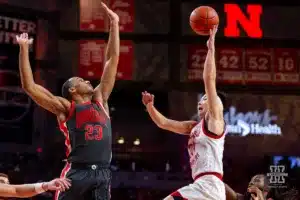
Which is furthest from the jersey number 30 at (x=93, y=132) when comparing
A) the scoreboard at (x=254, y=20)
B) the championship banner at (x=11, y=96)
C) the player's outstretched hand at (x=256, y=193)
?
the scoreboard at (x=254, y=20)

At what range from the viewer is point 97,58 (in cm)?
1546

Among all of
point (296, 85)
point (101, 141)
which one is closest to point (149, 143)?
point (296, 85)

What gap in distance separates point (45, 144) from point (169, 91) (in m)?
3.32

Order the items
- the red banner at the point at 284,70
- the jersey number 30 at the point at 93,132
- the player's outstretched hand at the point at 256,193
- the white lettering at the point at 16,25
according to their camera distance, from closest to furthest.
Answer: the jersey number 30 at the point at 93,132 → the player's outstretched hand at the point at 256,193 → the white lettering at the point at 16,25 → the red banner at the point at 284,70

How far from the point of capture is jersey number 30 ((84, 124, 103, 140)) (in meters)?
6.05

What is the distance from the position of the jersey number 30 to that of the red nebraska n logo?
10.2 meters

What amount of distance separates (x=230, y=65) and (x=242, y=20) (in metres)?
1.15

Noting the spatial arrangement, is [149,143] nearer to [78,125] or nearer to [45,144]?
[45,144]

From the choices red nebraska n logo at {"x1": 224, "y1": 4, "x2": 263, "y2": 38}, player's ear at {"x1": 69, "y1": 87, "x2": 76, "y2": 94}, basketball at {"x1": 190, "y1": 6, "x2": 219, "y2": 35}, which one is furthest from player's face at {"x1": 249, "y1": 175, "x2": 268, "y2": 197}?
red nebraska n logo at {"x1": 224, "y1": 4, "x2": 263, "y2": 38}

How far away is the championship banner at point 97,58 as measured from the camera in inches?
607

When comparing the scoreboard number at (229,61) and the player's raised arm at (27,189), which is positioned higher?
the scoreboard number at (229,61)

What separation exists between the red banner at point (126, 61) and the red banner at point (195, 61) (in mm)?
1469

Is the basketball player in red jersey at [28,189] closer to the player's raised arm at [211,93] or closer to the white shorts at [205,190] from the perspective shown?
the white shorts at [205,190]

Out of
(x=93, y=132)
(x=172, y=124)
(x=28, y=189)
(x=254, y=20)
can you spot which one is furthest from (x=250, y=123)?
(x=28, y=189)
